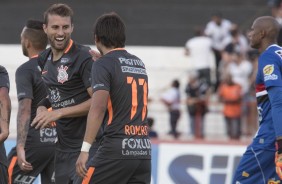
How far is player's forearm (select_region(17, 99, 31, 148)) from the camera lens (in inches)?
320

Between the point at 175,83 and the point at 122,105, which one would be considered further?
the point at 175,83

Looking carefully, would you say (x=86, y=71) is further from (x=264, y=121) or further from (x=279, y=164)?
(x=279, y=164)

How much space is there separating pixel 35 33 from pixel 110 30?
2.11 m

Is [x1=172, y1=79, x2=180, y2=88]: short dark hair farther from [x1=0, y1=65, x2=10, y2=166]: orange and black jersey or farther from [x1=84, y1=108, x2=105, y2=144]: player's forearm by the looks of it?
[x1=84, y1=108, x2=105, y2=144]: player's forearm

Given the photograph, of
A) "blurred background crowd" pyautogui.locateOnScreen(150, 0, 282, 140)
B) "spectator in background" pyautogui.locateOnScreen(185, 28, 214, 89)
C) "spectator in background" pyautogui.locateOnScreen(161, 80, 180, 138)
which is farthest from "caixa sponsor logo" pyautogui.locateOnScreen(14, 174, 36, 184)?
"spectator in background" pyautogui.locateOnScreen(185, 28, 214, 89)

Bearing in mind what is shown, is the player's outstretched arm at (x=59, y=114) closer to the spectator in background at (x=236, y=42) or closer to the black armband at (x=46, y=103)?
the black armband at (x=46, y=103)

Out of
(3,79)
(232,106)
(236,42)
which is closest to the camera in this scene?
(3,79)

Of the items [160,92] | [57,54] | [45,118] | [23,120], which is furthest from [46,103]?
[160,92]

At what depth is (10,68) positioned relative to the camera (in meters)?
19.0

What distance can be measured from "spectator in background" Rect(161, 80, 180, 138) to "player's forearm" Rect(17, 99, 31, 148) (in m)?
10.3

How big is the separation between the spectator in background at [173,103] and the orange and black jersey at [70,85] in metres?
10.6

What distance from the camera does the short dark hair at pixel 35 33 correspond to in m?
8.79

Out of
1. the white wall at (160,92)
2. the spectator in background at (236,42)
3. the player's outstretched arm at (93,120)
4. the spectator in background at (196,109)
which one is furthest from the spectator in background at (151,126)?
the player's outstretched arm at (93,120)

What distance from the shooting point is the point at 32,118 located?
8781 mm
